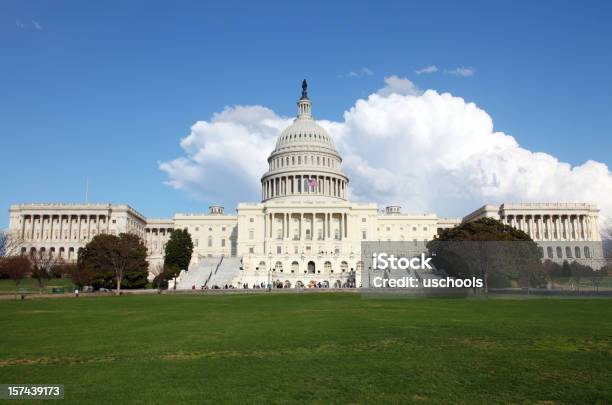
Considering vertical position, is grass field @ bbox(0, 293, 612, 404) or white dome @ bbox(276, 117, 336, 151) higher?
white dome @ bbox(276, 117, 336, 151)

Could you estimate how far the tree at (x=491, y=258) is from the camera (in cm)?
5406

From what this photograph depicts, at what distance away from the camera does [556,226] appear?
438 feet

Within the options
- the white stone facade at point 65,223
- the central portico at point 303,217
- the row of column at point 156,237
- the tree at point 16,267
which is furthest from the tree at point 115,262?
the row of column at point 156,237

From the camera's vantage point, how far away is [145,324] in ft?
84.1

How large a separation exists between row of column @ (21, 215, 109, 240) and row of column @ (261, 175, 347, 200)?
42.2 meters

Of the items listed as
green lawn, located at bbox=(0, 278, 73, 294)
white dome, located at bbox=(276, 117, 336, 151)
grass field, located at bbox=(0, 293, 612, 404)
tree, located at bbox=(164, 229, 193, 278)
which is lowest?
grass field, located at bbox=(0, 293, 612, 404)

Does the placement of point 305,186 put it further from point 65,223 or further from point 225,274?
point 65,223

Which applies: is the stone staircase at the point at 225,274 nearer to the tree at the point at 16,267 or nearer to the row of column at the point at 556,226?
the tree at the point at 16,267

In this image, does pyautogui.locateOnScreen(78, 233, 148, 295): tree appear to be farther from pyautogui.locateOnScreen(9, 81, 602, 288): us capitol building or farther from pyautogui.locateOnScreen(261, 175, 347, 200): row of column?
pyautogui.locateOnScreen(261, 175, 347, 200): row of column

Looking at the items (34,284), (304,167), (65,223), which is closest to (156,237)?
(65,223)

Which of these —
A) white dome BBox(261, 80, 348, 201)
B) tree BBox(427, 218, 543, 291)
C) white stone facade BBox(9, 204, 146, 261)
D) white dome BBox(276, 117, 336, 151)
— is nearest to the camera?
tree BBox(427, 218, 543, 291)

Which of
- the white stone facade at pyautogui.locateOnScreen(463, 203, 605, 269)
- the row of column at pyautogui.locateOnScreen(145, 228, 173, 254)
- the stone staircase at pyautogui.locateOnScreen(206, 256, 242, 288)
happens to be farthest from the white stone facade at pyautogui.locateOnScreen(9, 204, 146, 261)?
the white stone facade at pyautogui.locateOnScreen(463, 203, 605, 269)

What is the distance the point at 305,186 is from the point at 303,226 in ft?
53.7

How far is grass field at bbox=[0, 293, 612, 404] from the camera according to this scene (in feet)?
38.0
